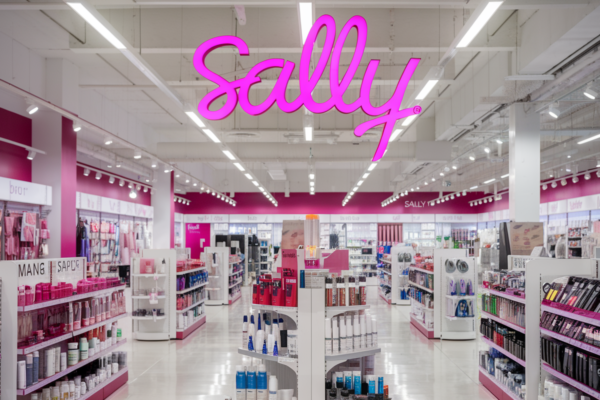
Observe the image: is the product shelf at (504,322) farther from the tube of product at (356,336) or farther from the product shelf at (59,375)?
the product shelf at (59,375)

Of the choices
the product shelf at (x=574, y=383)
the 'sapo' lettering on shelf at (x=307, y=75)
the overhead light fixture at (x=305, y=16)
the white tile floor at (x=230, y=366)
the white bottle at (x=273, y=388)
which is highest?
the overhead light fixture at (x=305, y=16)

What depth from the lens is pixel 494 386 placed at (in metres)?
5.98

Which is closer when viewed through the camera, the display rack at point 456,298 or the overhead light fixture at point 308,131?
the overhead light fixture at point 308,131

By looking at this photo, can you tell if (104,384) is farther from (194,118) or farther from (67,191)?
(67,191)

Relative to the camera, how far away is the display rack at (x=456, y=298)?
29.2 feet

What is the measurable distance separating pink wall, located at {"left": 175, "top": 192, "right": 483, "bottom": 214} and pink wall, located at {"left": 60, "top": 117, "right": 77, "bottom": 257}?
14310 mm

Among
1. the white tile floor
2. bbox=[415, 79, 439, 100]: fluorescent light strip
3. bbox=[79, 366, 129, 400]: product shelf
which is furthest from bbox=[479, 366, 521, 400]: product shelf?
bbox=[79, 366, 129, 400]: product shelf

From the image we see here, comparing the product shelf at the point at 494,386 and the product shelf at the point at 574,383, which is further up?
the product shelf at the point at 574,383

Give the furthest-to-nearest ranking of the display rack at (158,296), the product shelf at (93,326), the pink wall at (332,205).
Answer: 1. the pink wall at (332,205)
2. the display rack at (158,296)
3. the product shelf at (93,326)

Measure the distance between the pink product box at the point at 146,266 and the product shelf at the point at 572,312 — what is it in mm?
6468

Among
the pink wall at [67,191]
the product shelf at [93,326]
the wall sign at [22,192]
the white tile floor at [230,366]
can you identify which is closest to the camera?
the product shelf at [93,326]

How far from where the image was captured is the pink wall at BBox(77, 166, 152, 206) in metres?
13.5

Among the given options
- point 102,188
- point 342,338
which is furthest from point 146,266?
point 102,188

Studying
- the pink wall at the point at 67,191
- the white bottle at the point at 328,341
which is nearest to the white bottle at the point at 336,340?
the white bottle at the point at 328,341
